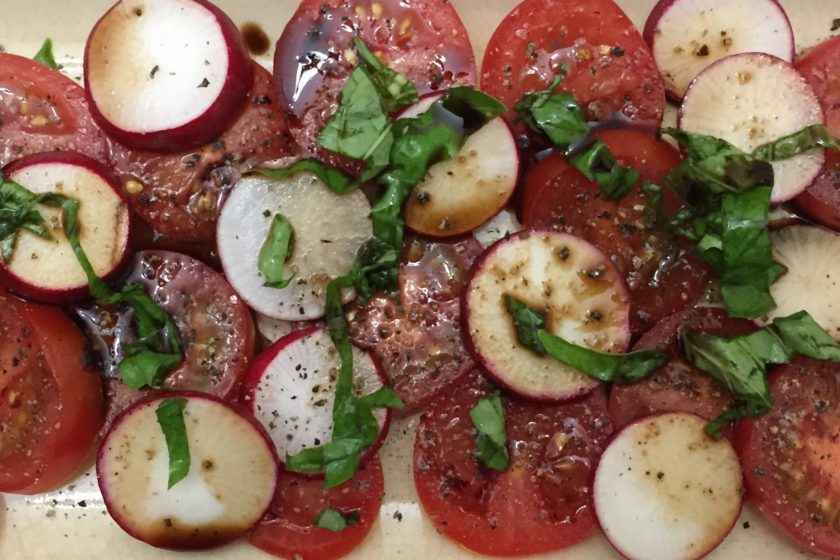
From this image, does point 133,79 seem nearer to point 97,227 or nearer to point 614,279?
point 97,227

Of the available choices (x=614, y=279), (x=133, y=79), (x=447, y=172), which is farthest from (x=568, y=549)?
(x=133, y=79)

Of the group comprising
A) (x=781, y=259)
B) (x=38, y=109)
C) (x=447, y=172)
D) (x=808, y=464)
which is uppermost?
(x=38, y=109)

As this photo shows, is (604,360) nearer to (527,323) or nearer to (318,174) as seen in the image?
(527,323)

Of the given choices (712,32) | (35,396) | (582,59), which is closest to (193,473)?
(35,396)

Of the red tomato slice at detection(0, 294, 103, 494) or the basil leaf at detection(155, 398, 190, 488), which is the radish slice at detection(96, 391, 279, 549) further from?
the red tomato slice at detection(0, 294, 103, 494)

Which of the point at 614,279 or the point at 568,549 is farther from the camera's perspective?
the point at 568,549
